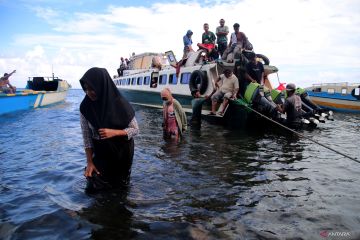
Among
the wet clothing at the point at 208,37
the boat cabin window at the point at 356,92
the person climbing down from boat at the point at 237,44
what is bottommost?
the boat cabin window at the point at 356,92

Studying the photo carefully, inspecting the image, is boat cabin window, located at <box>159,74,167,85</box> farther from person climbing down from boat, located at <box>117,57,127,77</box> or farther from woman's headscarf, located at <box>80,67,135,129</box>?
woman's headscarf, located at <box>80,67,135,129</box>

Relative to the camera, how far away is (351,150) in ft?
28.6

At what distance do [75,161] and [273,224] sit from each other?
5078mm

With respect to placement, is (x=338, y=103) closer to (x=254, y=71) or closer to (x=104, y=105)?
(x=254, y=71)

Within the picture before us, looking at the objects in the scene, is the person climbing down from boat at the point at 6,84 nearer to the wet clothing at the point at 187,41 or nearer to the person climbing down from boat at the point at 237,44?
the wet clothing at the point at 187,41

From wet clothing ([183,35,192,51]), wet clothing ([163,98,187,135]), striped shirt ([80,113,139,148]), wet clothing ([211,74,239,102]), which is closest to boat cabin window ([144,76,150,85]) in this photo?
wet clothing ([183,35,192,51])

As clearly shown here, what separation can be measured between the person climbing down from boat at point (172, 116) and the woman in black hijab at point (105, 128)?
418 cm

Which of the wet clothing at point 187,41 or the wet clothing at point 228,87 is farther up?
the wet clothing at point 187,41

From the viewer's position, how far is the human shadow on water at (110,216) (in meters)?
3.51

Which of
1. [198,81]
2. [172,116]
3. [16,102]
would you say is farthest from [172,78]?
[16,102]

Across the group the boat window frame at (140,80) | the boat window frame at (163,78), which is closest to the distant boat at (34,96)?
the boat window frame at (140,80)

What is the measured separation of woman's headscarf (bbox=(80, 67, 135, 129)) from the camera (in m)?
3.39

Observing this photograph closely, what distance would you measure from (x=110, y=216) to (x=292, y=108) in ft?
27.9

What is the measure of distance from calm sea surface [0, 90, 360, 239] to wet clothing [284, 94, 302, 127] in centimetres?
223
